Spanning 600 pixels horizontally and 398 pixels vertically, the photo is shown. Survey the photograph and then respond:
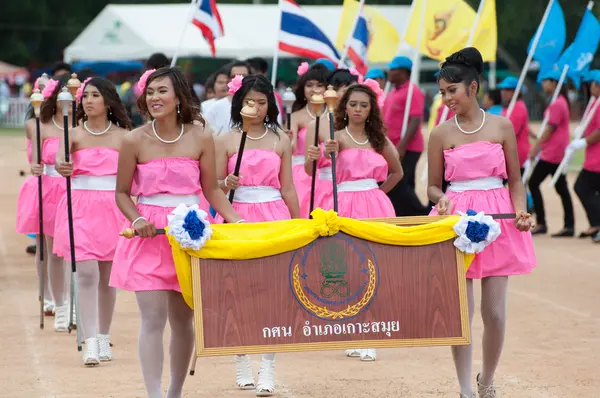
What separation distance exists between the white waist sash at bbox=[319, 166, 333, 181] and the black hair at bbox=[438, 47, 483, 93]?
2.40 m

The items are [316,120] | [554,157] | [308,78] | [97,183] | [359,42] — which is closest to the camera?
[316,120]

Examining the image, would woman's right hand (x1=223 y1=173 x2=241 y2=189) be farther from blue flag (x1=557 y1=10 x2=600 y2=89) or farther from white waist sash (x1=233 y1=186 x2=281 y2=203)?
blue flag (x1=557 y1=10 x2=600 y2=89)

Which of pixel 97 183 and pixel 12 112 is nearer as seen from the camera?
pixel 97 183

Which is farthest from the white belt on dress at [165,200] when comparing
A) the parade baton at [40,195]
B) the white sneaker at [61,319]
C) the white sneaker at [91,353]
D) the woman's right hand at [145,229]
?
the white sneaker at [61,319]

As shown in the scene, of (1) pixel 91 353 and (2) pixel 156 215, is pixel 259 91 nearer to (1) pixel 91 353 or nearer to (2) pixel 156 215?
(2) pixel 156 215

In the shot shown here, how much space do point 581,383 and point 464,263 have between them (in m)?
1.77

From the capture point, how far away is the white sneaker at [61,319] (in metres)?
9.53

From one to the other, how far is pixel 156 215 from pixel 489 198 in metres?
1.75

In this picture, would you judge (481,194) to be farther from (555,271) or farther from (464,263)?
(555,271)

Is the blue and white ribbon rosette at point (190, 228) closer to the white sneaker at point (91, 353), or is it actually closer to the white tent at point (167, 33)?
the white sneaker at point (91, 353)

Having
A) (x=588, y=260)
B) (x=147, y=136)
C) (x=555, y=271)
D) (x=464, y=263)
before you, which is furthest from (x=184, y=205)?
(x=588, y=260)

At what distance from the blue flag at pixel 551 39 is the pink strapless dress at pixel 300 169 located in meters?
7.20

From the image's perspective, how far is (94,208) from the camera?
8.54m

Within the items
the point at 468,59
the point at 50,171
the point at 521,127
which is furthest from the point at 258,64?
the point at 468,59
